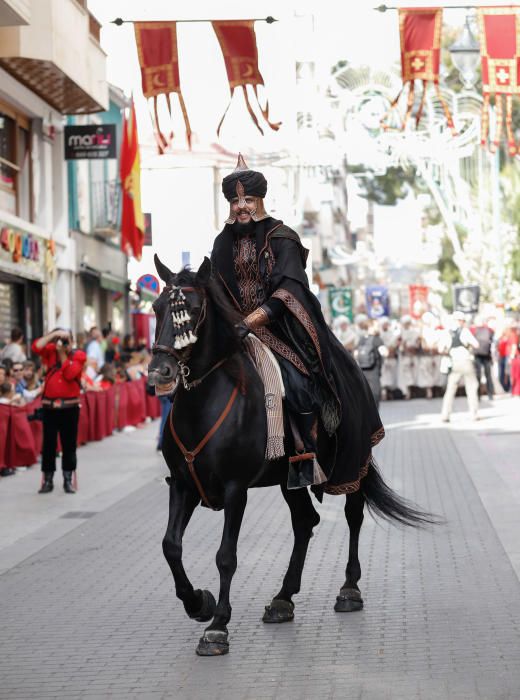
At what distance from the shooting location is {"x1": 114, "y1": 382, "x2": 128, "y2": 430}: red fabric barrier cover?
23.9 meters

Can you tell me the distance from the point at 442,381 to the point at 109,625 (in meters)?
26.3

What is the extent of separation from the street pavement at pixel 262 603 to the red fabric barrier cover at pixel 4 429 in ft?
4.36

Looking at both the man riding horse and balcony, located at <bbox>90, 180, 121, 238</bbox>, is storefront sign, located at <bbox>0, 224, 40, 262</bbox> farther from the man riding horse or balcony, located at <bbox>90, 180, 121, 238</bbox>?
the man riding horse

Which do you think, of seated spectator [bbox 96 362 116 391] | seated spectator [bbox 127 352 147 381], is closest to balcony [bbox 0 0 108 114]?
seated spectator [bbox 127 352 147 381]

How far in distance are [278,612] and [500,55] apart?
12659mm

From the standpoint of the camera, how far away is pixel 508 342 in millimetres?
34438

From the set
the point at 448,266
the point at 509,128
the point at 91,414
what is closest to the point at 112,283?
the point at 91,414

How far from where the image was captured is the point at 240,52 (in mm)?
18172

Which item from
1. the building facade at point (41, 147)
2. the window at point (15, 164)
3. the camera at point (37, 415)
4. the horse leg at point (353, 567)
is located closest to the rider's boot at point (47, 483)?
the camera at point (37, 415)

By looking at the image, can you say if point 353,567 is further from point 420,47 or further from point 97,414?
point 97,414

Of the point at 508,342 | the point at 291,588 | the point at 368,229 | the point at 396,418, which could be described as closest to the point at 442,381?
the point at 508,342

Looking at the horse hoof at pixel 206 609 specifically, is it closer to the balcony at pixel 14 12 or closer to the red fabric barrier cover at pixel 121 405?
Result: the balcony at pixel 14 12

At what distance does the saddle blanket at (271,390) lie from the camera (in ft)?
24.2

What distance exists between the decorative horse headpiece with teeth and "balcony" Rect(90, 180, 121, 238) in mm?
26738
